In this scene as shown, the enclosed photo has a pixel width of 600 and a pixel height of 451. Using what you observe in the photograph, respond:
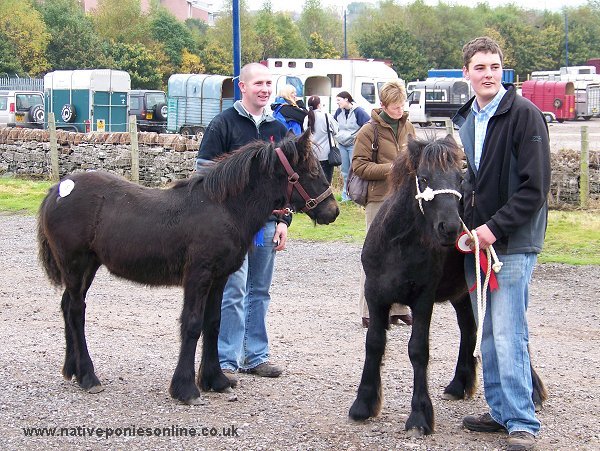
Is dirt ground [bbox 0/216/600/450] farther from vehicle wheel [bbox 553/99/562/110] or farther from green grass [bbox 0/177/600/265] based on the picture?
vehicle wheel [bbox 553/99/562/110]

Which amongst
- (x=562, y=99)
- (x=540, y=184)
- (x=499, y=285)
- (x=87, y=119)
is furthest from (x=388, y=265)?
(x=562, y=99)

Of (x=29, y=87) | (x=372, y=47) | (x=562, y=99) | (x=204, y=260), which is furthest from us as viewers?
(x=372, y=47)

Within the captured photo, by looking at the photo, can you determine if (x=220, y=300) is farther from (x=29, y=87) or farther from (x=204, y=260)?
(x=29, y=87)

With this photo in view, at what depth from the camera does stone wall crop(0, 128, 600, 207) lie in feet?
56.8

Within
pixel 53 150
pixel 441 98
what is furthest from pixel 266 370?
pixel 441 98

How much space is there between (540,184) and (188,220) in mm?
2398

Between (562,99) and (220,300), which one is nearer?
(220,300)

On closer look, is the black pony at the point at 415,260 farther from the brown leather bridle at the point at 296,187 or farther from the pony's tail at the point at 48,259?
the pony's tail at the point at 48,259

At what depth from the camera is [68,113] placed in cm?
3116

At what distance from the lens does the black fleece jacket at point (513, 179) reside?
15.0 ft

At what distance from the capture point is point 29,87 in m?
48.8

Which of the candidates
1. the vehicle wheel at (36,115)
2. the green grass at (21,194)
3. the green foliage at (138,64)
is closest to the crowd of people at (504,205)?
the green grass at (21,194)

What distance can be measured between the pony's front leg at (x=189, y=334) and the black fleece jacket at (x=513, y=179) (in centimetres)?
192

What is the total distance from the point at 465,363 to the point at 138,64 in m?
51.8
